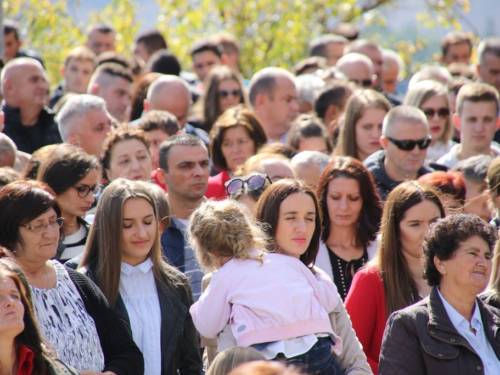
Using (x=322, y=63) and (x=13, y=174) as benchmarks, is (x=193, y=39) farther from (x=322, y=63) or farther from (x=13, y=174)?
(x=13, y=174)

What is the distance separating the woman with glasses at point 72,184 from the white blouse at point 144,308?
652 millimetres

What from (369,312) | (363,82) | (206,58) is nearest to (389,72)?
(363,82)

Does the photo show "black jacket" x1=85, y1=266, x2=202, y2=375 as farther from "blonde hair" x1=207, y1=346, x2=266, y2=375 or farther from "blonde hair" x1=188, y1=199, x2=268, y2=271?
"blonde hair" x1=207, y1=346, x2=266, y2=375

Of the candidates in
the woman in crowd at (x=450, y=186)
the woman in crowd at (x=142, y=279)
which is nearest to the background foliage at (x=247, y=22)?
→ the woman in crowd at (x=450, y=186)

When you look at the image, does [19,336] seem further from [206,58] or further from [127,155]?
[206,58]

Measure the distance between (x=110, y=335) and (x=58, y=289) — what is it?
0.37 metres

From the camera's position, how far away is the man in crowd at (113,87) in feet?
30.3

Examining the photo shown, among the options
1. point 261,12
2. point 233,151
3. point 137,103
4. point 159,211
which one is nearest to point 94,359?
point 159,211

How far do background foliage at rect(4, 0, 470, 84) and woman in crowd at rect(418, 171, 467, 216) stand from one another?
9700 mm

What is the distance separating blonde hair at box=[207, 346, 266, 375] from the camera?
12.3 feet

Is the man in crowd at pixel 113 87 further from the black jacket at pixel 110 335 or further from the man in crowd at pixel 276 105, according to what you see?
the black jacket at pixel 110 335

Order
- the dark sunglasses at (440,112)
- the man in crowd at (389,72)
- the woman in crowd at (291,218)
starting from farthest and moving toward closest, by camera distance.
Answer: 1. the man in crowd at (389,72)
2. the dark sunglasses at (440,112)
3. the woman in crowd at (291,218)

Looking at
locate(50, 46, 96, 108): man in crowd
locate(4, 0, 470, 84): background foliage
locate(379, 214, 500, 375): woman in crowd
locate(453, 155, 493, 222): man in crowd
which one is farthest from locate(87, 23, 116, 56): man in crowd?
locate(379, 214, 500, 375): woman in crowd

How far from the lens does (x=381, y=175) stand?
681 cm
